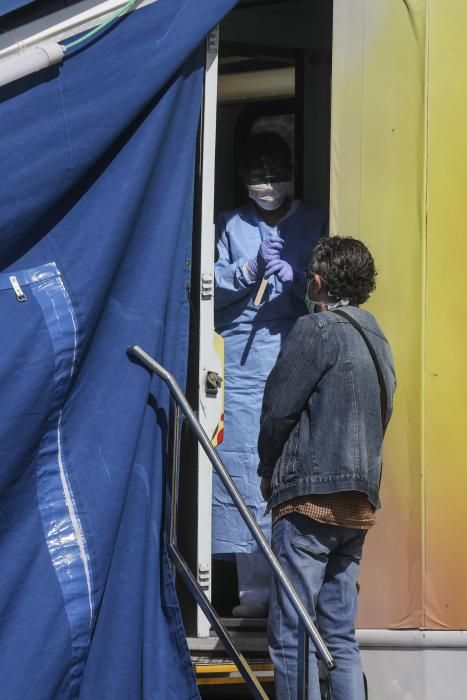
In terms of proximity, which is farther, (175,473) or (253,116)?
(253,116)

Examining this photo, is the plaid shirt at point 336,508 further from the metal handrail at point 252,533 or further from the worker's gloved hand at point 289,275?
the worker's gloved hand at point 289,275

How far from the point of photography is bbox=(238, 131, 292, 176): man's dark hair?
4609 millimetres

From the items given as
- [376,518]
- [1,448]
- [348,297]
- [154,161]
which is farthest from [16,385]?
[376,518]

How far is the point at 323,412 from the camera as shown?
349 cm

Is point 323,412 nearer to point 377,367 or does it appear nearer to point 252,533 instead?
point 377,367

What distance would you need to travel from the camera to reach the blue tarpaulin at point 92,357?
3.34m

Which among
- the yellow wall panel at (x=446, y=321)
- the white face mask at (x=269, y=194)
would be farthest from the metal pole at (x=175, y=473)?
the white face mask at (x=269, y=194)

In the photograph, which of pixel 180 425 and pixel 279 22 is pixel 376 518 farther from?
pixel 279 22

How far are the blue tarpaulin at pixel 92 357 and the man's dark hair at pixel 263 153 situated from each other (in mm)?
914

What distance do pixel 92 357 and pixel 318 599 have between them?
3.52 ft

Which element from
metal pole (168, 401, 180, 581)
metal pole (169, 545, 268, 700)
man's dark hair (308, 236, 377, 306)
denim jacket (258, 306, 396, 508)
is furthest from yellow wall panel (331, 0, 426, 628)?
metal pole (168, 401, 180, 581)

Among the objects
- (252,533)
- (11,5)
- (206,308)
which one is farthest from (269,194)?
(252,533)

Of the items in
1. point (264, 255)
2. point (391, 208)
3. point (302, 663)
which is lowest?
point (302, 663)

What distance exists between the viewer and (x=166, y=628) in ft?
11.8
